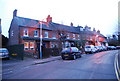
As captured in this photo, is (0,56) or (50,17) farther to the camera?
(50,17)

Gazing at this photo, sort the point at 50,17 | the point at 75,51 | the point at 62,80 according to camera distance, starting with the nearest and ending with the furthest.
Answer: the point at 62,80 → the point at 75,51 → the point at 50,17

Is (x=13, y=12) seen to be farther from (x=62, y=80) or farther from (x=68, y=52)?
(x=62, y=80)

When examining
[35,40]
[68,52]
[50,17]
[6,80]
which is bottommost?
[6,80]

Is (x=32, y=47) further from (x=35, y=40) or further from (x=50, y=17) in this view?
(x=50, y=17)

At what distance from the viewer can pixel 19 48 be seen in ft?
60.5

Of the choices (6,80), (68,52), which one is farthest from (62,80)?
(68,52)

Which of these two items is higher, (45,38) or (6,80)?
(45,38)

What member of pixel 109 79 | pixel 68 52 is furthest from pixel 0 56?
pixel 109 79

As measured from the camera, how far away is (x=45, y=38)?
31391 mm

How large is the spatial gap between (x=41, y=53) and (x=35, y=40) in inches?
419

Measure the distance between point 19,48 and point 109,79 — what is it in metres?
14.7

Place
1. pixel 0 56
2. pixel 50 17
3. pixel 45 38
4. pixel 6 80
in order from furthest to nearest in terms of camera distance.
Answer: pixel 50 17 → pixel 45 38 → pixel 0 56 → pixel 6 80

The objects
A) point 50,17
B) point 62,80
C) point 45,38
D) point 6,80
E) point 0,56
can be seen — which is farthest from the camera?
point 50,17

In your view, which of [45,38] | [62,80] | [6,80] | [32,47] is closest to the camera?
[62,80]
